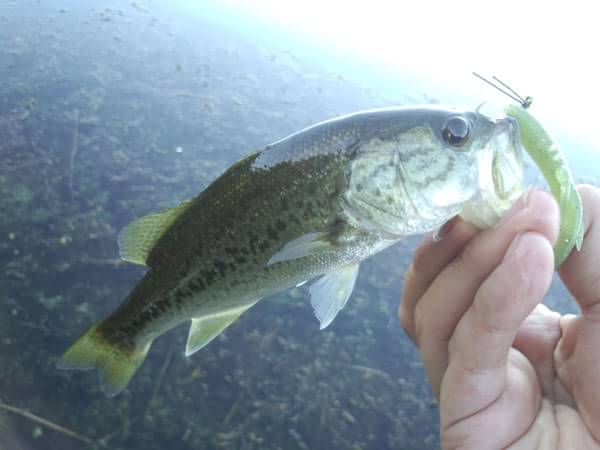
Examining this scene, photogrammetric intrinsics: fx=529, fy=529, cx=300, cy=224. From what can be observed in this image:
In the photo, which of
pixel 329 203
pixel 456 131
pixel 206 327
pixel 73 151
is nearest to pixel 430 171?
pixel 456 131

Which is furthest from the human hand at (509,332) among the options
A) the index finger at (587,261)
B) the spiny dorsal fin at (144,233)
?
the spiny dorsal fin at (144,233)

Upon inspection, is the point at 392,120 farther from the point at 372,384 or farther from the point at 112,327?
the point at 372,384

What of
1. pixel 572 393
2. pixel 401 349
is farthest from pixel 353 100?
pixel 572 393

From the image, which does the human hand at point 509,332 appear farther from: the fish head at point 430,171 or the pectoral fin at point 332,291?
the pectoral fin at point 332,291

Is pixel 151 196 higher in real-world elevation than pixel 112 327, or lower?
lower

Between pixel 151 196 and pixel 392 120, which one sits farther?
pixel 151 196

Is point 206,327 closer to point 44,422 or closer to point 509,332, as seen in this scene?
point 509,332
